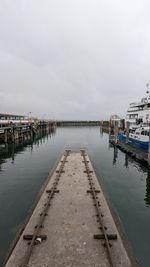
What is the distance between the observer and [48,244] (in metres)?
5.34

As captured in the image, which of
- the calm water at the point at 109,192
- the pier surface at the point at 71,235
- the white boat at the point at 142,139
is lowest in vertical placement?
the calm water at the point at 109,192

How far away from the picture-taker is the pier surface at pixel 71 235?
15.4 ft

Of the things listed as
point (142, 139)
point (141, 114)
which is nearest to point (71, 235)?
point (142, 139)

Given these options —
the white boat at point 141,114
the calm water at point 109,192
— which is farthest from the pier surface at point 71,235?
the white boat at point 141,114

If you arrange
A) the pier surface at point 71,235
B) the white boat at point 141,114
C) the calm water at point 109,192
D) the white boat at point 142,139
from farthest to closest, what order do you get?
the white boat at point 141,114 → the white boat at point 142,139 → the calm water at point 109,192 → the pier surface at point 71,235

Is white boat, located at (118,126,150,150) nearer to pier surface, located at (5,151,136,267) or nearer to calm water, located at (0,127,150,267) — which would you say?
Answer: calm water, located at (0,127,150,267)

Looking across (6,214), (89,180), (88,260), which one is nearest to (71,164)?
(89,180)

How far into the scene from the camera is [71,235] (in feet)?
18.8

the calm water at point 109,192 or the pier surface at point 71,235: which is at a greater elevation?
the pier surface at point 71,235

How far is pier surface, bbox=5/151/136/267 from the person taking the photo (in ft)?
15.4

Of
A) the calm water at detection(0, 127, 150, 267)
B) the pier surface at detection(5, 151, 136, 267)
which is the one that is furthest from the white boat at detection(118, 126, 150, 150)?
the pier surface at detection(5, 151, 136, 267)

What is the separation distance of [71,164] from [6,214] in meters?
7.57

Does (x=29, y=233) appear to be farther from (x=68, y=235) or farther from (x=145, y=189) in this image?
(x=145, y=189)

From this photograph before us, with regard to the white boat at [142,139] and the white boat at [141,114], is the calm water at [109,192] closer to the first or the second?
the white boat at [142,139]
